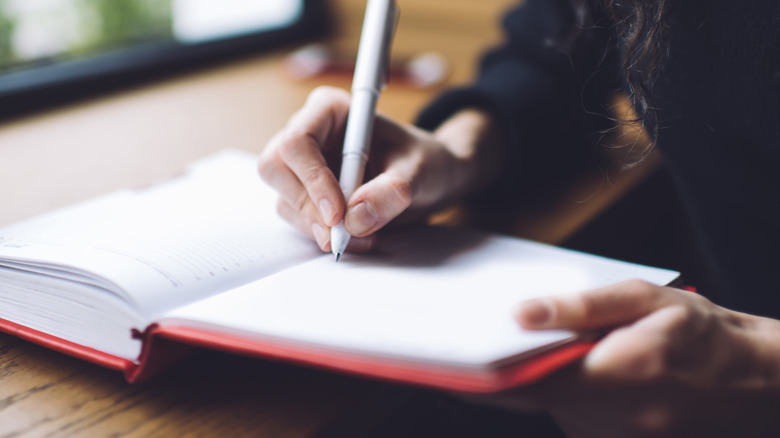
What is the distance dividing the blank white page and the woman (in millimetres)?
A: 33

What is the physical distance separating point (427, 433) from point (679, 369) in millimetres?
320

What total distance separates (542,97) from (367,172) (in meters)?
0.31

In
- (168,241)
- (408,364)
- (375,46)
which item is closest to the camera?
(408,364)

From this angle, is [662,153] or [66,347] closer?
[66,347]

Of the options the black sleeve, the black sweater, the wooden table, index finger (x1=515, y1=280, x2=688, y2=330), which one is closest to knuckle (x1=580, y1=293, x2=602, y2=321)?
index finger (x1=515, y1=280, x2=688, y2=330)

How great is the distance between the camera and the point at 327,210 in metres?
0.50

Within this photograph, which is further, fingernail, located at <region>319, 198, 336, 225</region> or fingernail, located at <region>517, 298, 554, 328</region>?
fingernail, located at <region>319, 198, 336, 225</region>

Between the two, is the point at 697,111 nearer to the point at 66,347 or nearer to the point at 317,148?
the point at 317,148

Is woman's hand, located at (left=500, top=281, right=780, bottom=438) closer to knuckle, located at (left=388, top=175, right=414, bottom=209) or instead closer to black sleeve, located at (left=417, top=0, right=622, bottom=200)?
knuckle, located at (left=388, top=175, right=414, bottom=209)

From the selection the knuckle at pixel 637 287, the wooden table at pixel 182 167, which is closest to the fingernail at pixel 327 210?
the wooden table at pixel 182 167

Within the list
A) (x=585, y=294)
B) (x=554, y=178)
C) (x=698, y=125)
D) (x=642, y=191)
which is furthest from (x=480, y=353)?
(x=642, y=191)

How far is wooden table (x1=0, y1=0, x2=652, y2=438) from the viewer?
0.39 m

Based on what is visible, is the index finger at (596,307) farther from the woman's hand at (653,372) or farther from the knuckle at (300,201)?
the knuckle at (300,201)

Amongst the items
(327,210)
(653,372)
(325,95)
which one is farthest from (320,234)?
(653,372)
